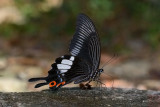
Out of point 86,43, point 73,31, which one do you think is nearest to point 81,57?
point 86,43

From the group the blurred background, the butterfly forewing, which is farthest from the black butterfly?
the blurred background

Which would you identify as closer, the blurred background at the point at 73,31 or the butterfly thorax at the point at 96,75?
the butterfly thorax at the point at 96,75

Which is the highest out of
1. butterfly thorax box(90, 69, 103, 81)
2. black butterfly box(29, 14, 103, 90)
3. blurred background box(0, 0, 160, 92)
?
blurred background box(0, 0, 160, 92)

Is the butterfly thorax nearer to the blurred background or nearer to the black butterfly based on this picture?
the black butterfly

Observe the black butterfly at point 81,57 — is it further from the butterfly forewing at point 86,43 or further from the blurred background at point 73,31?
the blurred background at point 73,31

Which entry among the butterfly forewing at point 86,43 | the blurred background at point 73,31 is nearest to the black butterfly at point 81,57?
the butterfly forewing at point 86,43

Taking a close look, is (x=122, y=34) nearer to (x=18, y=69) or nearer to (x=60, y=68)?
(x=18, y=69)

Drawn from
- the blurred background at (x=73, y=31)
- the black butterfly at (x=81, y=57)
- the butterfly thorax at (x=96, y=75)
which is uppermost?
the blurred background at (x=73, y=31)

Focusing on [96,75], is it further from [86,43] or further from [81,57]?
[86,43]
